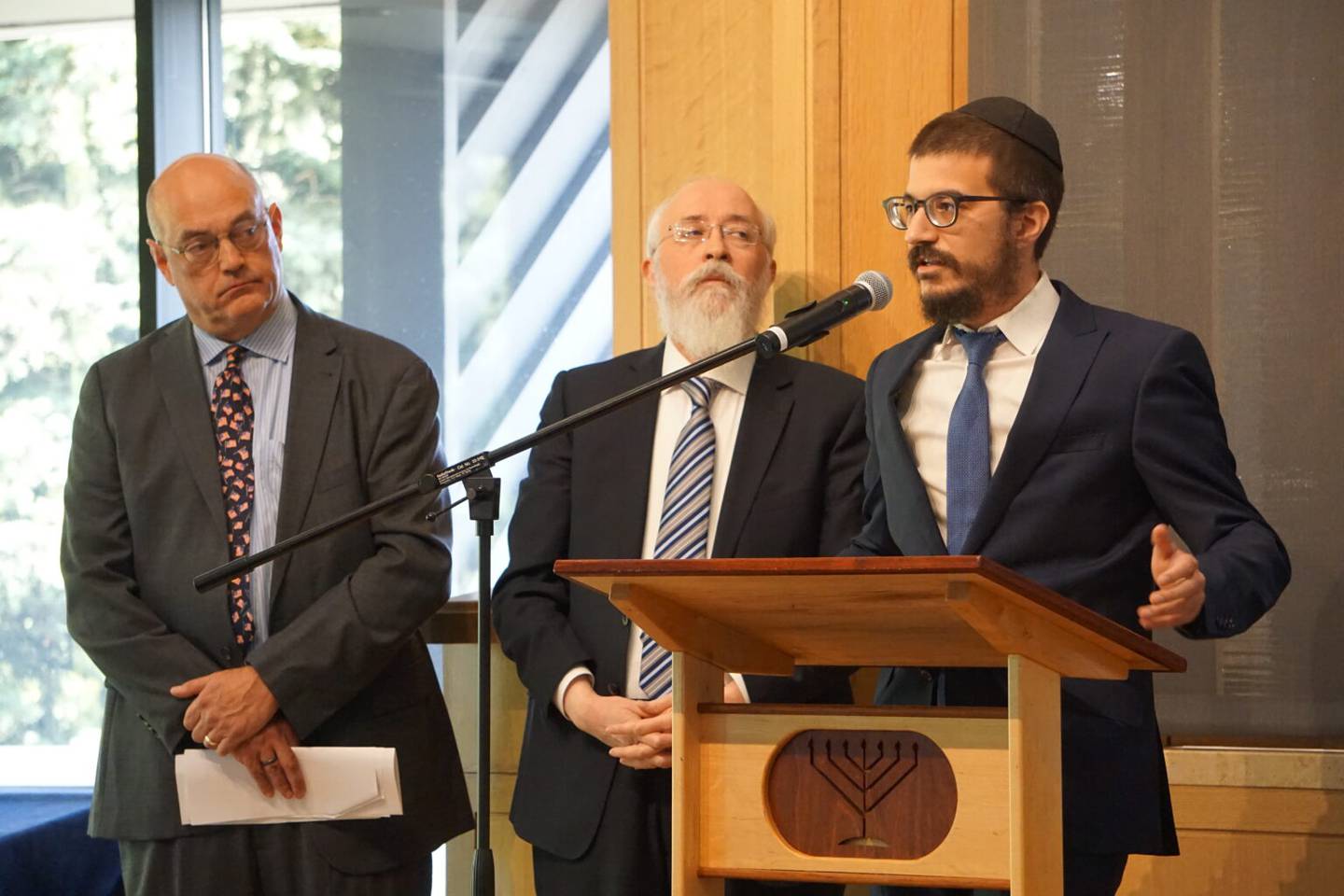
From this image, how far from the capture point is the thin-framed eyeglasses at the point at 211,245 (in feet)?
10.6

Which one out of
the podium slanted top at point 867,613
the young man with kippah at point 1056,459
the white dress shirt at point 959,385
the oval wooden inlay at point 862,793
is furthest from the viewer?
the white dress shirt at point 959,385

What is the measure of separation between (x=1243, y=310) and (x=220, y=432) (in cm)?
215

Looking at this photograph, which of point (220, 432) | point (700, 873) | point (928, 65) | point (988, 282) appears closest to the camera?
point (700, 873)

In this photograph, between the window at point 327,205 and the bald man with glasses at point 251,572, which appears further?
the window at point 327,205

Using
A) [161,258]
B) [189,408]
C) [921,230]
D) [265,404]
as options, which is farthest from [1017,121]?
[161,258]

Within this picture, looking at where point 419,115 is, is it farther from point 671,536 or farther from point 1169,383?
point 1169,383

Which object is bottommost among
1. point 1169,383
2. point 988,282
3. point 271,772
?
point 271,772

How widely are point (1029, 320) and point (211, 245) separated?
1714 mm

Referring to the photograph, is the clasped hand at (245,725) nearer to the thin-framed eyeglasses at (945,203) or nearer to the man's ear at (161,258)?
the man's ear at (161,258)

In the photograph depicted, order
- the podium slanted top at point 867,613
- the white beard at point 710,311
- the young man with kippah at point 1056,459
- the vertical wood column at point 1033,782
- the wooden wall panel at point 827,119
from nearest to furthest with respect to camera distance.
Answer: the podium slanted top at point 867,613 → the vertical wood column at point 1033,782 → the young man with kippah at point 1056,459 → the white beard at point 710,311 → the wooden wall panel at point 827,119

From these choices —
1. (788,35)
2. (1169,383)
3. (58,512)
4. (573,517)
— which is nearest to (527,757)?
(573,517)

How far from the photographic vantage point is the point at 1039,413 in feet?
7.76

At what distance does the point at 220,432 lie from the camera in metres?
3.15

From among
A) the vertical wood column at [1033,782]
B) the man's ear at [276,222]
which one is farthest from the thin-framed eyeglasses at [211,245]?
the vertical wood column at [1033,782]
